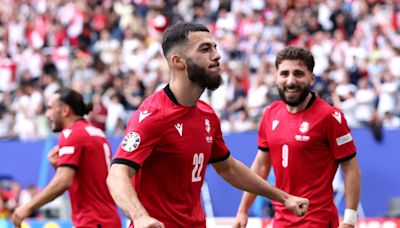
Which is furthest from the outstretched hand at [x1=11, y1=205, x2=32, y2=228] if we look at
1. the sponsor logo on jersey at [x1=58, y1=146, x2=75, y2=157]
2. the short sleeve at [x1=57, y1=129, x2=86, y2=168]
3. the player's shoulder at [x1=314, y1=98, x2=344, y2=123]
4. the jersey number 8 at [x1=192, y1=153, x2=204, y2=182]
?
the player's shoulder at [x1=314, y1=98, x2=344, y2=123]

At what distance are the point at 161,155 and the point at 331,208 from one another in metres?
2.56

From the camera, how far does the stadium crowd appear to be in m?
18.0

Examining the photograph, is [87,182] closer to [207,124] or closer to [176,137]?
[207,124]

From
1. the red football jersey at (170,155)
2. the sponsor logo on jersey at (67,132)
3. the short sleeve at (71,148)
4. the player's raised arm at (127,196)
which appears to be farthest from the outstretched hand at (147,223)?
the sponsor logo on jersey at (67,132)

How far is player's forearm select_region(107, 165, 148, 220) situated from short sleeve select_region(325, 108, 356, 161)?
9.42 feet

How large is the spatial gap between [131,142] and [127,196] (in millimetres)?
490

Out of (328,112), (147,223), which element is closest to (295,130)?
(328,112)

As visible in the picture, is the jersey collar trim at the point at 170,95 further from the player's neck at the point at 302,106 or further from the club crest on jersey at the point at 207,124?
the player's neck at the point at 302,106

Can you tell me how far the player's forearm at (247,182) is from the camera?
311 inches

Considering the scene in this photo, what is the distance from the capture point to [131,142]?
692 cm

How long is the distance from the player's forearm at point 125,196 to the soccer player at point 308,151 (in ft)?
8.68

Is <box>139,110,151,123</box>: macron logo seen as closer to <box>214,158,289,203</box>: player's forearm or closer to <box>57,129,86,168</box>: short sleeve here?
<box>214,158,289,203</box>: player's forearm

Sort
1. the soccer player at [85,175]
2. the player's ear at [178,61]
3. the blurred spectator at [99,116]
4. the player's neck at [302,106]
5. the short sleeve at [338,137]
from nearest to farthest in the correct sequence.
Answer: the player's ear at [178,61] → the short sleeve at [338,137] → the player's neck at [302,106] → the soccer player at [85,175] → the blurred spectator at [99,116]

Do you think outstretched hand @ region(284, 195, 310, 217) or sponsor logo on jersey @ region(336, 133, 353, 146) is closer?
outstretched hand @ region(284, 195, 310, 217)
